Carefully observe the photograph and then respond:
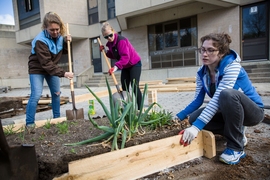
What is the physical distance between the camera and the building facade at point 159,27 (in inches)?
390

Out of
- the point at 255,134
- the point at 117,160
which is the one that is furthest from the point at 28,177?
the point at 255,134

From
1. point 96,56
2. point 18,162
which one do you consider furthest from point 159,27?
point 18,162

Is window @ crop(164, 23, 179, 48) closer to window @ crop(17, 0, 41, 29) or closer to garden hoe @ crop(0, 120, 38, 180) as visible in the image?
window @ crop(17, 0, 41, 29)

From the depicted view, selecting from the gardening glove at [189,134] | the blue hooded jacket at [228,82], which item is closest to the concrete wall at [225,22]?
the blue hooded jacket at [228,82]

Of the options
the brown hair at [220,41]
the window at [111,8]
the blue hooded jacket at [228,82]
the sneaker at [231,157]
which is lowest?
the sneaker at [231,157]

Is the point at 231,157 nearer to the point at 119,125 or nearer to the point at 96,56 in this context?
the point at 119,125

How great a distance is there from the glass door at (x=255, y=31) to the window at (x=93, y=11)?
10.3 m

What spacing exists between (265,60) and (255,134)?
8.76 meters

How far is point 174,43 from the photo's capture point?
12273mm

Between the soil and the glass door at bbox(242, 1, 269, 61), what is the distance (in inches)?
362

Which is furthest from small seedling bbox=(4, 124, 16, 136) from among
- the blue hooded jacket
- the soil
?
the blue hooded jacket

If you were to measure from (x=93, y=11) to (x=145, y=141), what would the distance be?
1598 cm

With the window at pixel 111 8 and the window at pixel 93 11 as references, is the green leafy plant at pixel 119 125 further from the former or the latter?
the window at pixel 93 11

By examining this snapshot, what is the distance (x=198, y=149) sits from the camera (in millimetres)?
1938
